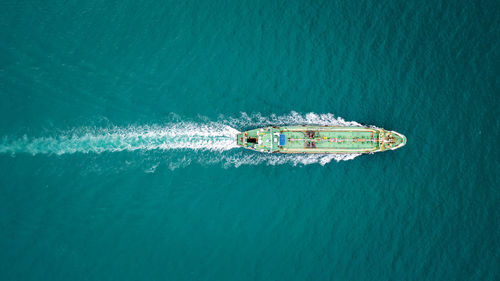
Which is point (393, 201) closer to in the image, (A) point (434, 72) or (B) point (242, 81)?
(A) point (434, 72)

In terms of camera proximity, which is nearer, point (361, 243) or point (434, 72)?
point (361, 243)

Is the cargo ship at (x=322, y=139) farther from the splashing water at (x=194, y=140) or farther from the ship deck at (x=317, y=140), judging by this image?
the splashing water at (x=194, y=140)

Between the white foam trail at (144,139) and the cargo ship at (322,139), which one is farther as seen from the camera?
the white foam trail at (144,139)

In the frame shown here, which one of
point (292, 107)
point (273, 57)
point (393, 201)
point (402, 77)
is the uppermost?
point (273, 57)

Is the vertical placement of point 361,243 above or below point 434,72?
below

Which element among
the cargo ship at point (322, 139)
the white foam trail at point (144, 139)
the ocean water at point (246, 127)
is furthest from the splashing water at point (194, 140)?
the cargo ship at point (322, 139)

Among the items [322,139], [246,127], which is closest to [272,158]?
[246,127]

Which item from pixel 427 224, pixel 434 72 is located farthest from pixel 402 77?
pixel 427 224
